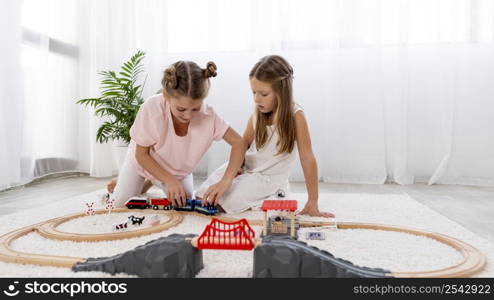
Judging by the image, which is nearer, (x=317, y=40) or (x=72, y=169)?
(x=317, y=40)

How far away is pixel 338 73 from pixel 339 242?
188 cm

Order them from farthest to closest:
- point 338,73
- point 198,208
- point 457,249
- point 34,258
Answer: point 338,73
point 198,208
point 457,249
point 34,258

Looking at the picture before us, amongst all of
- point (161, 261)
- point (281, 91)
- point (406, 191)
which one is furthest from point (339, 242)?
point (406, 191)

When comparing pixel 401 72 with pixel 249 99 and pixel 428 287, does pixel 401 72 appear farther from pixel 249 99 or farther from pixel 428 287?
pixel 428 287

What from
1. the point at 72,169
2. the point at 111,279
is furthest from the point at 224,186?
the point at 72,169

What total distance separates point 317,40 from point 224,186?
168 centimetres

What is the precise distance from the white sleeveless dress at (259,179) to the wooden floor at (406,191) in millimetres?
640

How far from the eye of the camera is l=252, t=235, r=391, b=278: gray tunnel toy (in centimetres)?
92

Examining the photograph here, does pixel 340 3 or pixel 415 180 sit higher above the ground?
pixel 340 3

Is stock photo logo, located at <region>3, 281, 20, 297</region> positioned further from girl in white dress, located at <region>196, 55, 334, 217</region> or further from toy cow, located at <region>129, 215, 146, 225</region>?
girl in white dress, located at <region>196, 55, 334, 217</region>

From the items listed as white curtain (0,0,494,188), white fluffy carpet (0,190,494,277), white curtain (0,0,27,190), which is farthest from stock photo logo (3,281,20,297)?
white curtain (0,0,494,188)

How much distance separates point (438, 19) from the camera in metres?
2.86

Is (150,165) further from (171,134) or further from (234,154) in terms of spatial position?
(234,154)

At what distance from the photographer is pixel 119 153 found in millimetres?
3264
